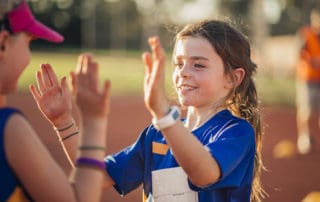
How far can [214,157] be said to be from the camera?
8.65ft

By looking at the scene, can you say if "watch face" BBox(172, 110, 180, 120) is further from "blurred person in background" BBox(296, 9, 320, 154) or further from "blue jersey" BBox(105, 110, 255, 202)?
"blurred person in background" BBox(296, 9, 320, 154)

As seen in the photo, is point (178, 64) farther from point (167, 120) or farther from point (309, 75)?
point (309, 75)

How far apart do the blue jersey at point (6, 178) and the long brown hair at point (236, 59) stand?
1.24 meters

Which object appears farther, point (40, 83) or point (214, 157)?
point (40, 83)

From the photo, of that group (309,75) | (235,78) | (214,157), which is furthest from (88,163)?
(309,75)

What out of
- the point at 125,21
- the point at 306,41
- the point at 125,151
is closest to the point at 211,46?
the point at 125,151

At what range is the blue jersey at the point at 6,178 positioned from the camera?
81.4 inches

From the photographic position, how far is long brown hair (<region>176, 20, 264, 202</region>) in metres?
3.07

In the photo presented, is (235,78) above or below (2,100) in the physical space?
below

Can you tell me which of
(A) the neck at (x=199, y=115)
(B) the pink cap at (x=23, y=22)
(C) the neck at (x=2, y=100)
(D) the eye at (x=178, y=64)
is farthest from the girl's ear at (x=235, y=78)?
(C) the neck at (x=2, y=100)

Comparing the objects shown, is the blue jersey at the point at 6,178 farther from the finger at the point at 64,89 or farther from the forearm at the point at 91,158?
the finger at the point at 64,89

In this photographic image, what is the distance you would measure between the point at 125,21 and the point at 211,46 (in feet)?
204

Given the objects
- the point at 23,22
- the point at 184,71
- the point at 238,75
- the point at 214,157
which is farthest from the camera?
the point at 238,75

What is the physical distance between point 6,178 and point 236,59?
1.46m
